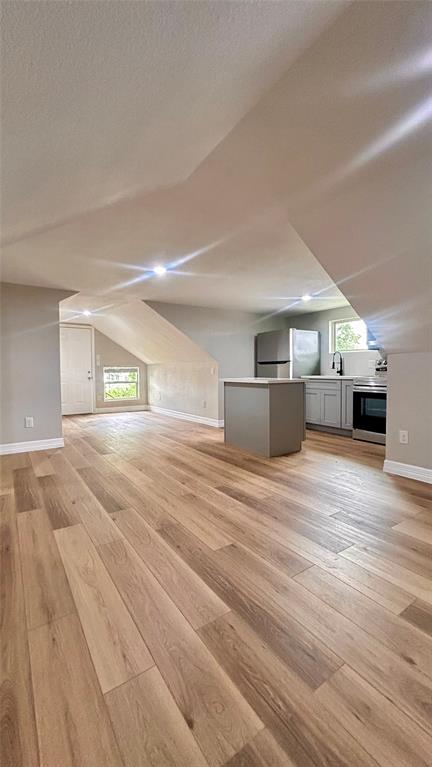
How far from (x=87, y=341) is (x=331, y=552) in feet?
23.4

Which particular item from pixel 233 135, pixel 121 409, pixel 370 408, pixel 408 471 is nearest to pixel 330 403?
pixel 370 408

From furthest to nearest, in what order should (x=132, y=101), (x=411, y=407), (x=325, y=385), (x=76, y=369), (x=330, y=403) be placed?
(x=76, y=369)
(x=325, y=385)
(x=330, y=403)
(x=411, y=407)
(x=132, y=101)

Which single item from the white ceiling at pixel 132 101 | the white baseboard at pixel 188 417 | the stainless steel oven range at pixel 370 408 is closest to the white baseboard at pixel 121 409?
the white baseboard at pixel 188 417

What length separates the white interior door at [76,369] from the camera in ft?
24.1

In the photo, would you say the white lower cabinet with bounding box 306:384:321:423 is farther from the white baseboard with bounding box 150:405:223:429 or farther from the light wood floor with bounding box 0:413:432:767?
the light wood floor with bounding box 0:413:432:767

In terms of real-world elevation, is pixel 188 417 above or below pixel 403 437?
below

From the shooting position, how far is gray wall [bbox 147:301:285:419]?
5598mm

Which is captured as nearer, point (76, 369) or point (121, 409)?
point (76, 369)

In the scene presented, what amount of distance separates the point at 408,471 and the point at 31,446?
441 centimetres

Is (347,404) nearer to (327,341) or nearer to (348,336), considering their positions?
(348,336)

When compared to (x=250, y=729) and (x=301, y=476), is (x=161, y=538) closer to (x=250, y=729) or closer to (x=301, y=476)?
(x=250, y=729)

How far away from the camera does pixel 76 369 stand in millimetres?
7480

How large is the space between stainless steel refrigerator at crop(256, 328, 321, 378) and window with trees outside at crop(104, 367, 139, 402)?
3.61 m

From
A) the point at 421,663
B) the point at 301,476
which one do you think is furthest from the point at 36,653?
the point at 301,476
